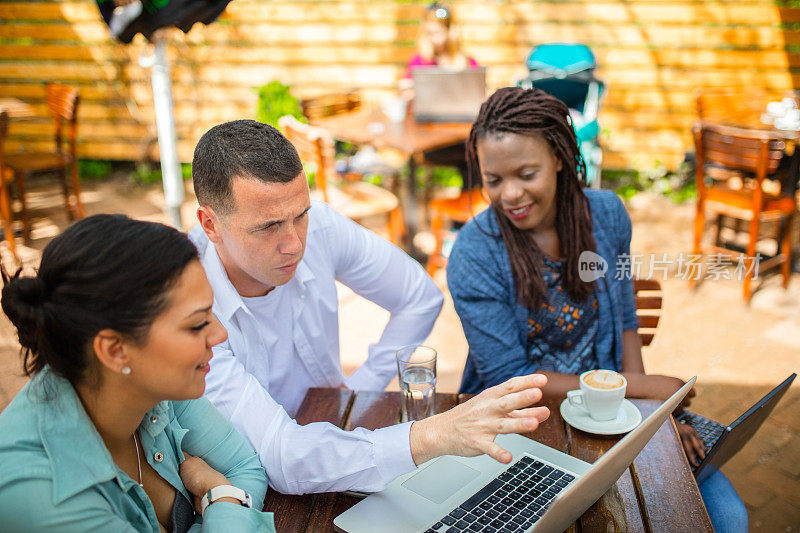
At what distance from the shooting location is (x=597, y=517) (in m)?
1.22

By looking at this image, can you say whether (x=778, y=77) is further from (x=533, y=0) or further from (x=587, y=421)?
(x=587, y=421)

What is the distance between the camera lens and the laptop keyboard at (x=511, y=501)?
1206 millimetres

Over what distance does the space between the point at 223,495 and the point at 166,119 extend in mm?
2373

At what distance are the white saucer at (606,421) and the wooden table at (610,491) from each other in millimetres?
18

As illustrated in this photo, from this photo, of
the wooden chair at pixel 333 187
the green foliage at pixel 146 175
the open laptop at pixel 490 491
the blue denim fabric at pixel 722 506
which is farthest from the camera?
the green foliage at pixel 146 175

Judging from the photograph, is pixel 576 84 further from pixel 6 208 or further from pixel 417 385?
pixel 6 208

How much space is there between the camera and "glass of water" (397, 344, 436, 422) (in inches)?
61.3

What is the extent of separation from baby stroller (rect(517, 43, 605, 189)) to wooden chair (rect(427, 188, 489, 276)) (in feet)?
2.47

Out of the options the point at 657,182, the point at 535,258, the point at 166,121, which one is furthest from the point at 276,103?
the point at 535,258

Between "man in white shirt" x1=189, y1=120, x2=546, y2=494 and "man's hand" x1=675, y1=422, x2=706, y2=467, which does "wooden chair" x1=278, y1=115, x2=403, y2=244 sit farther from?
"man's hand" x1=675, y1=422, x2=706, y2=467

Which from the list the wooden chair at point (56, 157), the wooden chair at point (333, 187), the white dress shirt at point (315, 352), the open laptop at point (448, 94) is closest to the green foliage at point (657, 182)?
the open laptop at point (448, 94)

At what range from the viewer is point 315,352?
2020mm

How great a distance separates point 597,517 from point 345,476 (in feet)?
1.58

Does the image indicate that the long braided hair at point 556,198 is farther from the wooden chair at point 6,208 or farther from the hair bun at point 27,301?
the wooden chair at point 6,208
